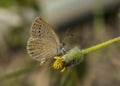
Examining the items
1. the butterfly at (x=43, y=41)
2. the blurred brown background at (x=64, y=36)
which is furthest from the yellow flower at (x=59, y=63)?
the blurred brown background at (x=64, y=36)

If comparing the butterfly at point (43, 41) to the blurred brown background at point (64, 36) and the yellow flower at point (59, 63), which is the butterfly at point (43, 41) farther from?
the blurred brown background at point (64, 36)

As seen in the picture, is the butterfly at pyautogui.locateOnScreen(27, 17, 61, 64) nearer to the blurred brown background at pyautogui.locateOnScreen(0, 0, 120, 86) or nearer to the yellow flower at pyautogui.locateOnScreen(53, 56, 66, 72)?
the yellow flower at pyautogui.locateOnScreen(53, 56, 66, 72)

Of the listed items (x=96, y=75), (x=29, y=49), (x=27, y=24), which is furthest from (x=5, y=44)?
(x=29, y=49)

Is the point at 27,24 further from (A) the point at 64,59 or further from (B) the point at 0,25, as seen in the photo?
(A) the point at 64,59

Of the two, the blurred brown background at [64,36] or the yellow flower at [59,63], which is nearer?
the yellow flower at [59,63]

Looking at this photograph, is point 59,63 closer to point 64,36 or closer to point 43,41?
point 43,41
